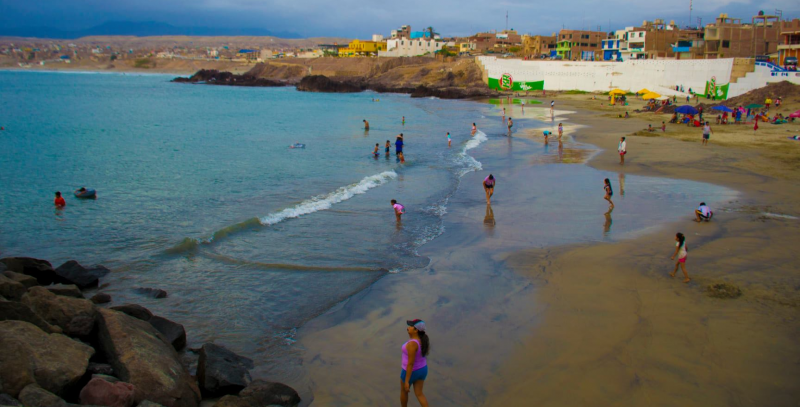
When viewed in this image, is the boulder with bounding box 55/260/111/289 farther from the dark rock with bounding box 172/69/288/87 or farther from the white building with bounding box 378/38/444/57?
the white building with bounding box 378/38/444/57

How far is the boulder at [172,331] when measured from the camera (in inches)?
304

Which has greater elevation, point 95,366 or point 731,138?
point 731,138

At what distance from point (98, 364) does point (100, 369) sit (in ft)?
0.43

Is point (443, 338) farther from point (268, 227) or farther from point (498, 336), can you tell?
point (268, 227)

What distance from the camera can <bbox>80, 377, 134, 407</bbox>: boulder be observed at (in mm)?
5480

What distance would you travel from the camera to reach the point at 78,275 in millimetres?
10445

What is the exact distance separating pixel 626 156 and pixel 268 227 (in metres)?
16.0

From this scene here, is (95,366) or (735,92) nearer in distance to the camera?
(95,366)

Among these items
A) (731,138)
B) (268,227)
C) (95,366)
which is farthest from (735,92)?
(95,366)

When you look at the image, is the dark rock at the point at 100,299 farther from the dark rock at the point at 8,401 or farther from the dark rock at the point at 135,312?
the dark rock at the point at 8,401

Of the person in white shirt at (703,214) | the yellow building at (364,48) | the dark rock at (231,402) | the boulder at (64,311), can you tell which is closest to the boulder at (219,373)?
the dark rock at (231,402)

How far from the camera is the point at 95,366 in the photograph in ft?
20.0

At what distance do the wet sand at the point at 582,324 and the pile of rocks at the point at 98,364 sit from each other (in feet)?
3.83

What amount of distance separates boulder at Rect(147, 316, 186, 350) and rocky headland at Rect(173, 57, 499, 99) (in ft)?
224
